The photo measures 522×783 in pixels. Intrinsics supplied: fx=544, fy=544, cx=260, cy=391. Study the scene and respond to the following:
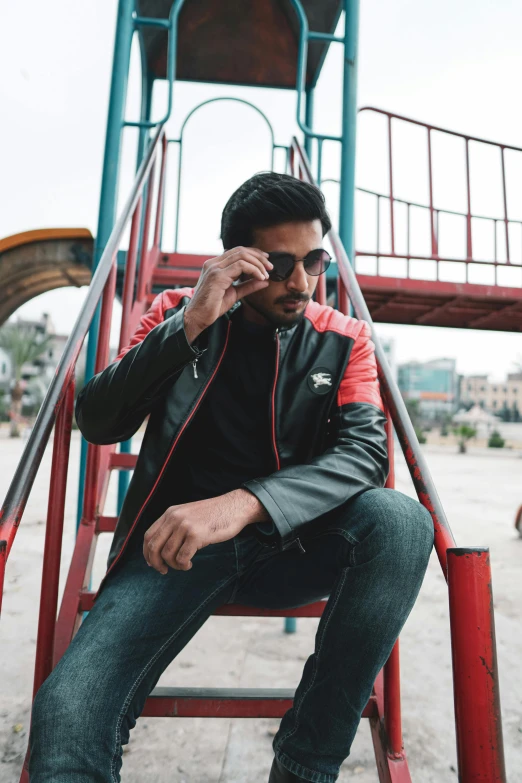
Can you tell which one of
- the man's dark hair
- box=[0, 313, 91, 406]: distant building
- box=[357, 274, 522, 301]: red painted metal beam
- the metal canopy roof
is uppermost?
box=[0, 313, 91, 406]: distant building

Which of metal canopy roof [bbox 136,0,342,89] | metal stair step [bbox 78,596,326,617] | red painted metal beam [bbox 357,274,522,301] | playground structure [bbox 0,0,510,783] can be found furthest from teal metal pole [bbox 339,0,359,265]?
metal stair step [bbox 78,596,326,617]

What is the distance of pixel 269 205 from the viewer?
4.67 ft

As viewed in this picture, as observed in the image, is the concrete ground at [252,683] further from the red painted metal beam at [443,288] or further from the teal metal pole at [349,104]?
the teal metal pole at [349,104]

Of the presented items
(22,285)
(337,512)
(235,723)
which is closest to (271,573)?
(337,512)

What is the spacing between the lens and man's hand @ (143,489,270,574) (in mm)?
1027

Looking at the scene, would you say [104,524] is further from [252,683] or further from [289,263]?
[289,263]

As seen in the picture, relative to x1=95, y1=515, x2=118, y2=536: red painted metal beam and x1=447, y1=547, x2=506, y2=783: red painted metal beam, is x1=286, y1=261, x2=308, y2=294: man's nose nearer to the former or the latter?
x1=447, y1=547, x2=506, y2=783: red painted metal beam

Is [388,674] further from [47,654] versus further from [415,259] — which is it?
[415,259]

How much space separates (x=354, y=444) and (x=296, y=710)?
0.55m

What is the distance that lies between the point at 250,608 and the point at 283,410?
50cm

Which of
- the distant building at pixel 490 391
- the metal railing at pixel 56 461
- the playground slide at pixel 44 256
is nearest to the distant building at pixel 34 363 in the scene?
the playground slide at pixel 44 256

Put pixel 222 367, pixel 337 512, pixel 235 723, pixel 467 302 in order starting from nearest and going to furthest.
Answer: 1. pixel 337 512
2. pixel 222 367
3. pixel 235 723
4. pixel 467 302

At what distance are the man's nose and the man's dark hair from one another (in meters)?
0.13

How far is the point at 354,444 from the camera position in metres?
1.25
